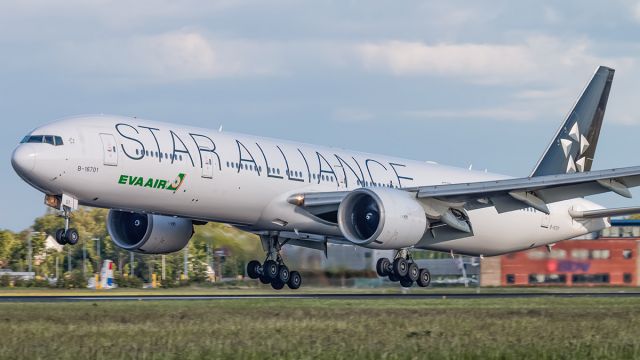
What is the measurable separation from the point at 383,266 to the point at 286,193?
5762 millimetres

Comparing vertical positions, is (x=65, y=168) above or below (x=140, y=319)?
above

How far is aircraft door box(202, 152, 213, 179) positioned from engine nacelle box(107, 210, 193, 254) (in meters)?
6.02

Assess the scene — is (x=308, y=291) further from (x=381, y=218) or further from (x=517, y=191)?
(x=517, y=191)

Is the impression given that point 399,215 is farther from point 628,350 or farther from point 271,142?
point 628,350

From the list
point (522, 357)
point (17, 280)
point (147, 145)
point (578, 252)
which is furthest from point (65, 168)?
point (17, 280)

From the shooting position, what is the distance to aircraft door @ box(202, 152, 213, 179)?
34625 millimetres

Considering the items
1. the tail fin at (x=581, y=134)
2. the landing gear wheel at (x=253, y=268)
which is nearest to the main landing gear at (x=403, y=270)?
the landing gear wheel at (x=253, y=268)

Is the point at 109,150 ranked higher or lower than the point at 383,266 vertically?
higher

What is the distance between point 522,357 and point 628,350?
1940 millimetres

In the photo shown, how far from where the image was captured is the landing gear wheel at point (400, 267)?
40.0 meters

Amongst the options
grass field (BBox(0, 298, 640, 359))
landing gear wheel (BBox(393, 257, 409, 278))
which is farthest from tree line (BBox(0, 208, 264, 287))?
grass field (BBox(0, 298, 640, 359))

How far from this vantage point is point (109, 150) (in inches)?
1277

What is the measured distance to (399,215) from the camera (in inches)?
1422

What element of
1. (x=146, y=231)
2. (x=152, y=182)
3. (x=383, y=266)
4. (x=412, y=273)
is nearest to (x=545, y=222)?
(x=412, y=273)
